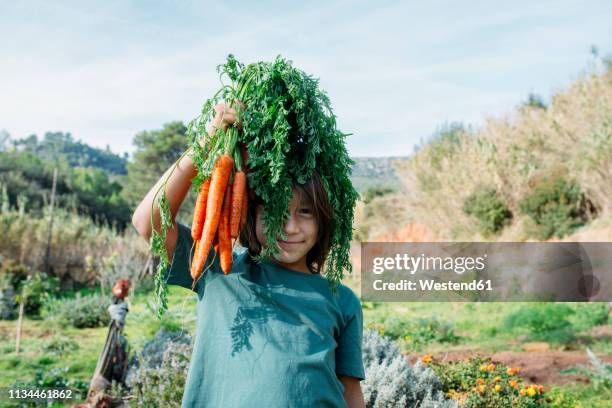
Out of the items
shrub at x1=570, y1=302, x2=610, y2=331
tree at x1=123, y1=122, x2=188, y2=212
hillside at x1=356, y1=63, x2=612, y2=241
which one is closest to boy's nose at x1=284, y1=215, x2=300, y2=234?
shrub at x1=570, y1=302, x2=610, y2=331

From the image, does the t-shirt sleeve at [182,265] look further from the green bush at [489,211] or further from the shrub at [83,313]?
the green bush at [489,211]

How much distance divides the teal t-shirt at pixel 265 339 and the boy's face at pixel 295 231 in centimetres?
5

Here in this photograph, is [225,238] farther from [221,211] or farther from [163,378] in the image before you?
[163,378]

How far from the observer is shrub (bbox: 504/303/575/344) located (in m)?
6.86

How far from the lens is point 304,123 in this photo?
Answer: 5.83 feet

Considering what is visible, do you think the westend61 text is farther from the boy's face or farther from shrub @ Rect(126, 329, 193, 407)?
the boy's face

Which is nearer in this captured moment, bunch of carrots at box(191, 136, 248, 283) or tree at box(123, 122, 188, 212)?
bunch of carrots at box(191, 136, 248, 283)

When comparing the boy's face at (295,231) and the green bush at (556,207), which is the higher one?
the green bush at (556,207)

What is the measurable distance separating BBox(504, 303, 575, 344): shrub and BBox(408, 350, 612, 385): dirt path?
55 cm

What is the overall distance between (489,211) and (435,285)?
3.98m

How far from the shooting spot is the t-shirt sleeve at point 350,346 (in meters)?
1.84

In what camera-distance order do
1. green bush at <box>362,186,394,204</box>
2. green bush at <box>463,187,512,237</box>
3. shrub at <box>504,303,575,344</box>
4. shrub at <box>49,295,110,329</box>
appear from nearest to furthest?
shrub at <box>504,303,575,344</box>
shrub at <box>49,295,110,329</box>
green bush at <box>463,187,512,237</box>
green bush at <box>362,186,394,204</box>

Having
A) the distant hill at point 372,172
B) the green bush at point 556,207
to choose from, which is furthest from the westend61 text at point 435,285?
the distant hill at point 372,172

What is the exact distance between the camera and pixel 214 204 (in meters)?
1.74
